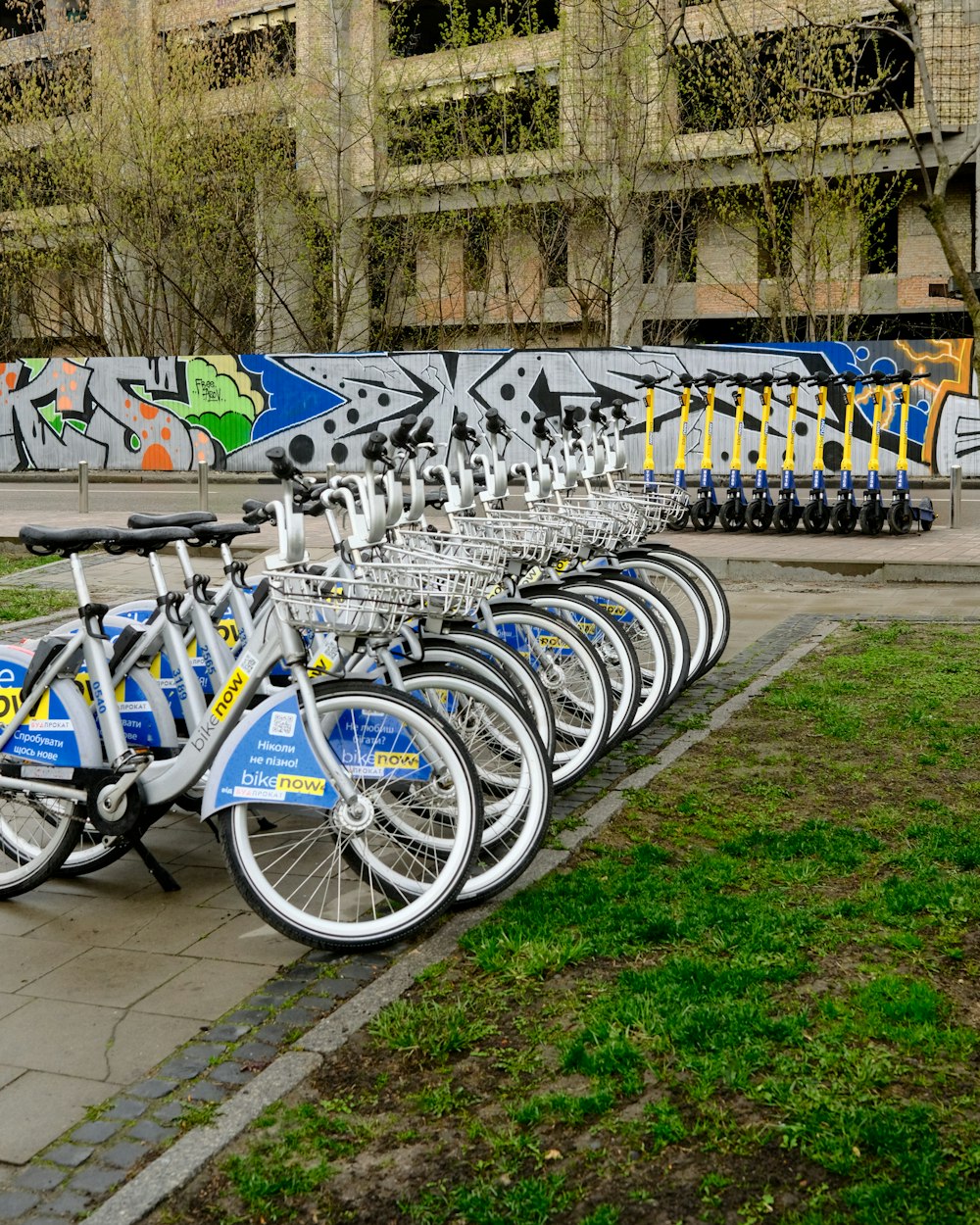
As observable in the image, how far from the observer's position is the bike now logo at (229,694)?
4.61m

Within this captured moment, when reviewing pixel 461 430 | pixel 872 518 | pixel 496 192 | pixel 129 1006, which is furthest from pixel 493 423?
pixel 496 192

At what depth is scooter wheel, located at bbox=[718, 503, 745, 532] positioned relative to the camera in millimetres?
15969

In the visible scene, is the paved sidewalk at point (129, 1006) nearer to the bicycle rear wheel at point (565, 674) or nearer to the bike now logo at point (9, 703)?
the bicycle rear wheel at point (565, 674)

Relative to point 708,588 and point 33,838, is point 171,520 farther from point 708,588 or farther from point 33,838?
point 708,588

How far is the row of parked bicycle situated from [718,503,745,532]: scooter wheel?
10284 millimetres

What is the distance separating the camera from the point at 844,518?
15.5 m

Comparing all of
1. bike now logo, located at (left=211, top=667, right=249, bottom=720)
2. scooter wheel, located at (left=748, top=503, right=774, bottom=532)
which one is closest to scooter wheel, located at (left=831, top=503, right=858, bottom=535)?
scooter wheel, located at (left=748, top=503, right=774, bottom=532)

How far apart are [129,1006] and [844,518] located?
41.6ft

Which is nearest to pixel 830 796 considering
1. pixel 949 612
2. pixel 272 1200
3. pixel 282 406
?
pixel 272 1200

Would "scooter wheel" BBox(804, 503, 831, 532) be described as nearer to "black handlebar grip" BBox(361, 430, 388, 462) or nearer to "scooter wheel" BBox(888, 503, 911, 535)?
"scooter wheel" BBox(888, 503, 911, 535)

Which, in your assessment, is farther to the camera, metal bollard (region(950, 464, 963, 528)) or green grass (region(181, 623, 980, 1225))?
metal bollard (region(950, 464, 963, 528))

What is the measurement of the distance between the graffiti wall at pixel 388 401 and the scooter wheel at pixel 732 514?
17.4 ft

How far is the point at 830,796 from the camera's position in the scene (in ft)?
19.5

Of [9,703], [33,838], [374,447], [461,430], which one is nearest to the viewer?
[374,447]
